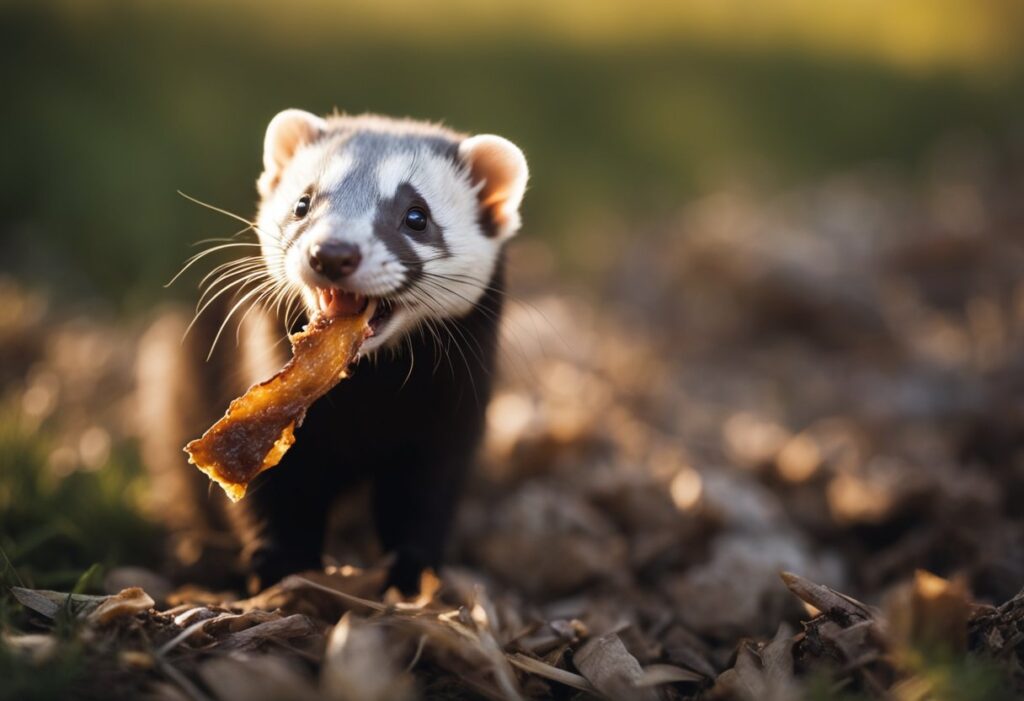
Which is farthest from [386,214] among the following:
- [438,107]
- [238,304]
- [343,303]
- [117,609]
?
[438,107]

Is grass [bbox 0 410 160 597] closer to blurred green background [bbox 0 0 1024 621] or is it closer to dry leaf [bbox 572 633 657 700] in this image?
blurred green background [bbox 0 0 1024 621]

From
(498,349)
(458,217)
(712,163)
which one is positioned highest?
(712,163)

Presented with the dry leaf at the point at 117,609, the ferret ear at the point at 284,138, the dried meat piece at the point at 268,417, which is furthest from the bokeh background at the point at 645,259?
the ferret ear at the point at 284,138

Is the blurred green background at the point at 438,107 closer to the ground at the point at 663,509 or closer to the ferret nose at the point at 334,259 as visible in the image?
the ground at the point at 663,509

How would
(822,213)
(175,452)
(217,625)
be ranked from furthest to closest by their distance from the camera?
1. (822,213)
2. (175,452)
3. (217,625)

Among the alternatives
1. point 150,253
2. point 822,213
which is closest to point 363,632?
point 150,253

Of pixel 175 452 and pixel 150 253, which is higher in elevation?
pixel 150 253

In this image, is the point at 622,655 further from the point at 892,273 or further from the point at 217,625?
the point at 892,273
